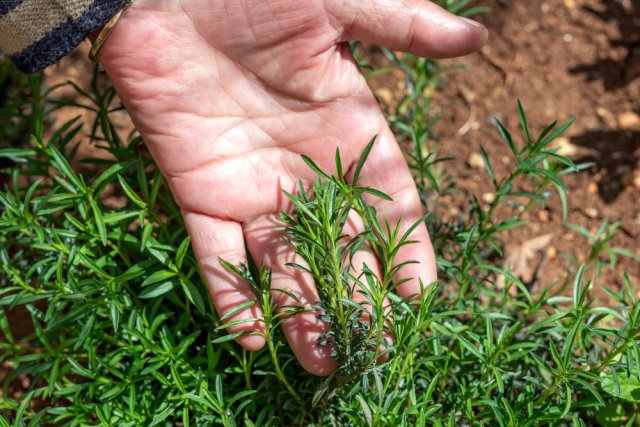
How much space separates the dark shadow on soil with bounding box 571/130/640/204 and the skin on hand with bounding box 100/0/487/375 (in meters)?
1.59

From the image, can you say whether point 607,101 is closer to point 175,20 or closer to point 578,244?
point 578,244

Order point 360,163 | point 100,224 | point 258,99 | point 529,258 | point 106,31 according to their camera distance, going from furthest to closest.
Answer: point 529,258 < point 258,99 < point 106,31 < point 100,224 < point 360,163

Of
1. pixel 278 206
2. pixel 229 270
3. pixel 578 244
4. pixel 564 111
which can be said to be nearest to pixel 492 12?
pixel 564 111

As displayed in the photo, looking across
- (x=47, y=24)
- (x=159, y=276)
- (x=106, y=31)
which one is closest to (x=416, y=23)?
(x=106, y=31)

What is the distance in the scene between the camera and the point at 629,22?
4082 mm

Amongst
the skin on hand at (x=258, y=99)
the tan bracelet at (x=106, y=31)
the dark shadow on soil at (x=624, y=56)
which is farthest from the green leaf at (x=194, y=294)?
the dark shadow on soil at (x=624, y=56)

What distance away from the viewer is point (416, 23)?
7.72ft

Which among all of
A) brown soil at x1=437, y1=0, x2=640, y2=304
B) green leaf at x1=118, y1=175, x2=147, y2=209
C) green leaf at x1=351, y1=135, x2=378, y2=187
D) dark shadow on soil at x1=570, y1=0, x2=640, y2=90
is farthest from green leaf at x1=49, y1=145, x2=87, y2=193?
dark shadow on soil at x1=570, y1=0, x2=640, y2=90

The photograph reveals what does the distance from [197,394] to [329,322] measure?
0.50 metres

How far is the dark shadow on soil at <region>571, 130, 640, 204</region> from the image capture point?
11.7 feet

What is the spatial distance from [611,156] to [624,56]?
29.4 inches

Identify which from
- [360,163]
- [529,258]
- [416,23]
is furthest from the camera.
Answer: [529,258]

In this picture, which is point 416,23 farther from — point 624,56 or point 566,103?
point 624,56

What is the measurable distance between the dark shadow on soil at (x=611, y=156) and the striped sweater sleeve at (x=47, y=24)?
2609 millimetres
